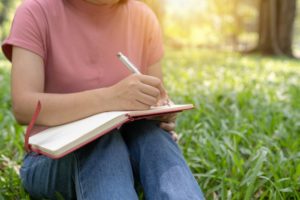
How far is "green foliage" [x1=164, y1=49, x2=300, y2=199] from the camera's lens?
64.5 inches

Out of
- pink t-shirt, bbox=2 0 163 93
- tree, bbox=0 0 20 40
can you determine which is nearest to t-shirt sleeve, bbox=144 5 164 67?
pink t-shirt, bbox=2 0 163 93

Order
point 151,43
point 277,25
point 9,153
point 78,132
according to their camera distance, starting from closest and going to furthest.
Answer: point 78,132, point 151,43, point 9,153, point 277,25

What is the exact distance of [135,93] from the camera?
1.22 metres

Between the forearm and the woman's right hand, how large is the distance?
0.03 m

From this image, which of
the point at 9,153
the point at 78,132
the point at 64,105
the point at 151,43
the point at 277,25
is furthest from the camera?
the point at 277,25

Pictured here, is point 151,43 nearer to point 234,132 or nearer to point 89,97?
point 89,97

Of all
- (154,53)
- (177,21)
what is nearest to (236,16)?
(177,21)

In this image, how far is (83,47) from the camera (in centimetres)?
145

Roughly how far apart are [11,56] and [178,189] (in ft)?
2.24

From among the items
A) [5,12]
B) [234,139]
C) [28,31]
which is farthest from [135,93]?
[5,12]

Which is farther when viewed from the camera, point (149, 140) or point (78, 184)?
point (149, 140)

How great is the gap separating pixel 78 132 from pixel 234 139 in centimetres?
110

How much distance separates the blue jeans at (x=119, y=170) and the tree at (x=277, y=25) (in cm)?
706

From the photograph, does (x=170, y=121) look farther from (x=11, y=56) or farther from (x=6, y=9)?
(x=6, y=9)
